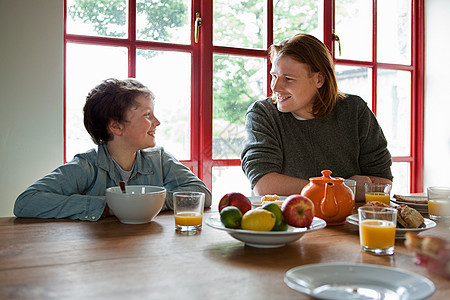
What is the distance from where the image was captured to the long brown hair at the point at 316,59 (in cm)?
225

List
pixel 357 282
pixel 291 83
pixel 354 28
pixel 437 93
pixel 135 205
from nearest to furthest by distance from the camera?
pixel 357 282 < pixel 135 205 < pixel 291 83 < pixel 354 28 < pixel 437 93

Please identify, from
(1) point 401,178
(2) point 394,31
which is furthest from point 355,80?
(1) point 401,178

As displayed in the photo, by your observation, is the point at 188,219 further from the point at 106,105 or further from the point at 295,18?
the point at 295,18

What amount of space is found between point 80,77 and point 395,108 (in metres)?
2.56

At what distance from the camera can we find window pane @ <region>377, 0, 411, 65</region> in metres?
3.80

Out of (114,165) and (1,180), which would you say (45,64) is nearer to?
(1,180)

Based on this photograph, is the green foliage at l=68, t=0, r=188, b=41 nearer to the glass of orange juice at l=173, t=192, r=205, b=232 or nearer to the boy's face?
the boy's face

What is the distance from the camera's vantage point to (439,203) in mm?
1540

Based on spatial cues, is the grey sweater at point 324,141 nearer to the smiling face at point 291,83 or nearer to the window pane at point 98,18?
the smiling face at point 291,83

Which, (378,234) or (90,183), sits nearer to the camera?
(378,234)

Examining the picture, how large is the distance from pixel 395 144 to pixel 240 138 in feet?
4.83

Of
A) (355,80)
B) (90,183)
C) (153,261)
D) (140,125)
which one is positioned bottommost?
(153,261)

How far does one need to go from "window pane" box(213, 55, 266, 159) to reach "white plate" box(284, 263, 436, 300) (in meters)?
2.36

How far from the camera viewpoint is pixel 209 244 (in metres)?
1.14
